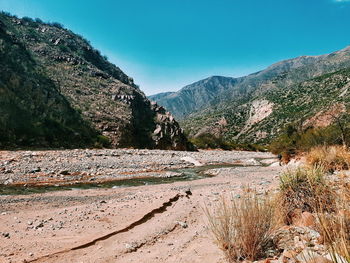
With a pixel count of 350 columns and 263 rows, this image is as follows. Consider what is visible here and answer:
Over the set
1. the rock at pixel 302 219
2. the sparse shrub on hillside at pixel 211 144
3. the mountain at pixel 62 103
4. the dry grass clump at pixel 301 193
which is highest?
the mountain at pixel 62 103

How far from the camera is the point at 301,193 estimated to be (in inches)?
186

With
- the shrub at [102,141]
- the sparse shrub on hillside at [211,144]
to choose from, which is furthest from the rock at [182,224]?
the sparse shrub on hillside at [211,144]

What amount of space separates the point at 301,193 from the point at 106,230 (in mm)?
4286

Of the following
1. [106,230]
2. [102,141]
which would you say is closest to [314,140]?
[106,230]

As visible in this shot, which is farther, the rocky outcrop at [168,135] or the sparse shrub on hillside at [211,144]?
the sparse shrub on hillside at [211,144]

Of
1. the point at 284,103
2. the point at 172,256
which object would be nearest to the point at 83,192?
the point at 172,256

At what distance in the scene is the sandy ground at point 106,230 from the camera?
4.33 metres

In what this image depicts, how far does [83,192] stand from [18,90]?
69.9 ft

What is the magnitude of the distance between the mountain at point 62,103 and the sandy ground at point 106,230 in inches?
624

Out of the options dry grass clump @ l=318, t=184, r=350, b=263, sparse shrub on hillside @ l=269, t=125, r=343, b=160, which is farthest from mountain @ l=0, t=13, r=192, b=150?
dry grass clump @ l=318, t=184, r=350, b=263

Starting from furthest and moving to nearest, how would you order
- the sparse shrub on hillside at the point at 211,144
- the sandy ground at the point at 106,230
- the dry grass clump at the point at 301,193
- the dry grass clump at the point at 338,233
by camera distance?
the sparse shrub on hillside at the point at 211,144
the dry grass clump at the point at 301,193
the sandy ground at the point at 106,230
the dry grass clump at the point at 338,233

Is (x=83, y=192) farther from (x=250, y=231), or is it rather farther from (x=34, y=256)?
(x=250, y=231)

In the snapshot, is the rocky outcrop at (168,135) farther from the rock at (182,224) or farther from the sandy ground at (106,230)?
the rock at (182,224)

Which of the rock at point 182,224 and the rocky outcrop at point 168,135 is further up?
the rocky outcrop at point 168,135
